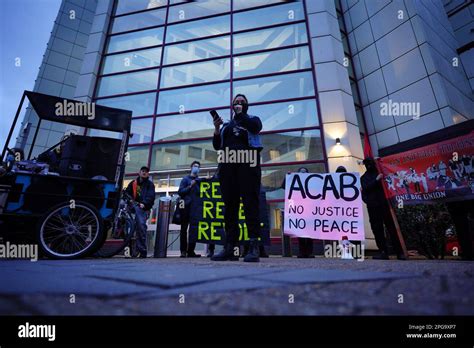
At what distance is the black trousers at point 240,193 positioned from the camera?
2793 mm

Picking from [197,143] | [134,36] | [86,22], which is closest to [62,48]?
[86,22]

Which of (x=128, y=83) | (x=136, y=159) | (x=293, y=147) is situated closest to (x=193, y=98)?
(x=128, y=83)

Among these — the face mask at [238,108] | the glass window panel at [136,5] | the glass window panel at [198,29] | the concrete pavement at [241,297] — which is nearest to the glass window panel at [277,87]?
the glass window panel at [198,29]

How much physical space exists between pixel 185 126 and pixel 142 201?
16.3 feet

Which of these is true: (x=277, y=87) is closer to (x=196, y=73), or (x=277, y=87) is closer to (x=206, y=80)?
(x=206, y=80)

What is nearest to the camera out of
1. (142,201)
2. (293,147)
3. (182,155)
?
(142,201)

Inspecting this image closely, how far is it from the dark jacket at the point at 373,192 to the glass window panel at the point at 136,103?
8.03 m

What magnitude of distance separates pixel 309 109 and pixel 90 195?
721cm

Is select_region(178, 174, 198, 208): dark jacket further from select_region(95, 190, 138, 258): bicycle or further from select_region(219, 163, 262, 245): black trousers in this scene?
select_region(219, 163, 262, 245): black trousers

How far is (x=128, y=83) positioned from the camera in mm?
10398

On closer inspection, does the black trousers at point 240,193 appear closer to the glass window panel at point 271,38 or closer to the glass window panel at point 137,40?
the glass window panel at point 271,38

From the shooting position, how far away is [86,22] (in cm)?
1431

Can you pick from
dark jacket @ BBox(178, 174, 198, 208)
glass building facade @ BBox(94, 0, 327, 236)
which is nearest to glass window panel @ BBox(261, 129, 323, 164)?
glass building facade @ BBox(94, 0, 327, 236)
